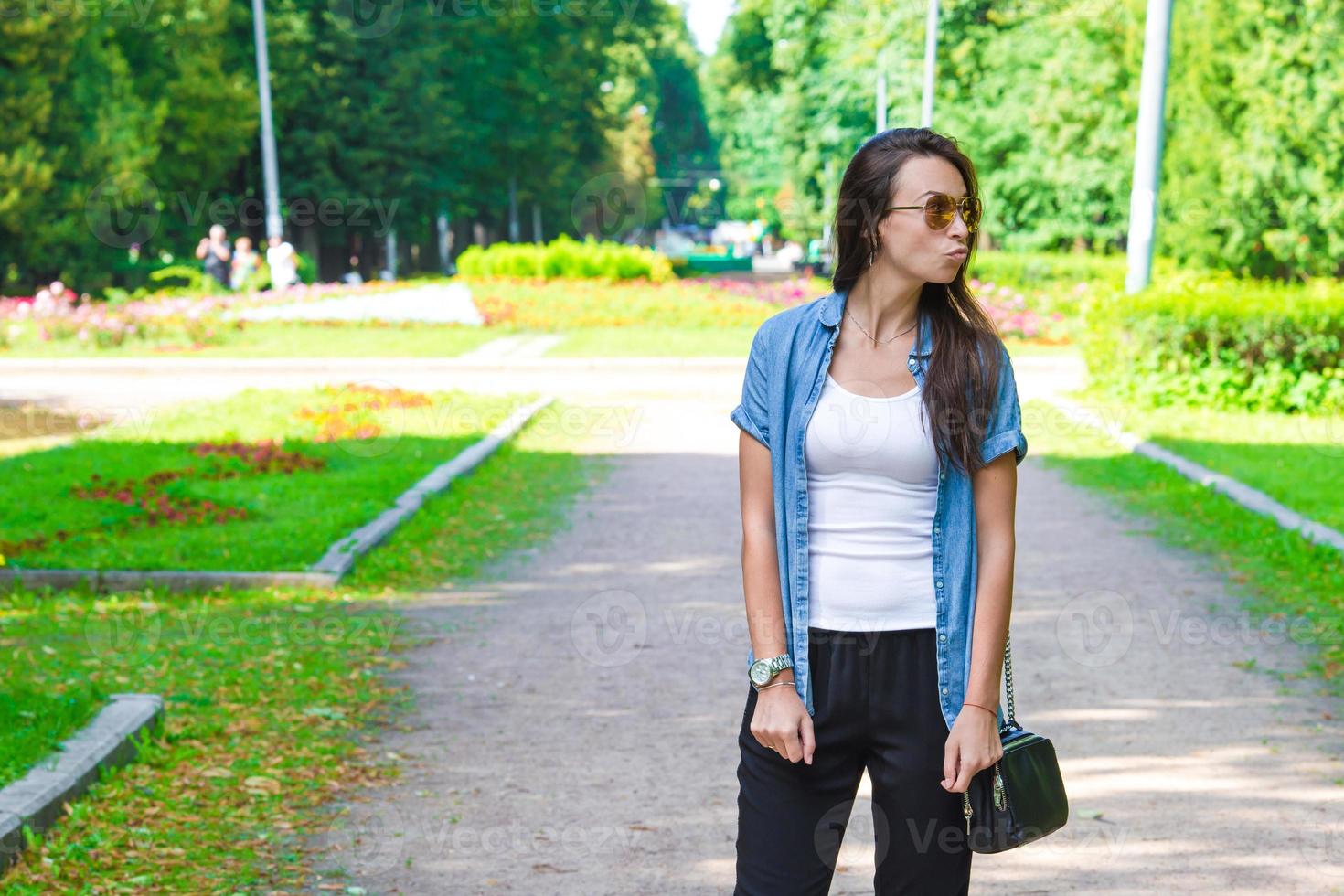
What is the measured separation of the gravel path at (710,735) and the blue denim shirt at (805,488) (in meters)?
1.87

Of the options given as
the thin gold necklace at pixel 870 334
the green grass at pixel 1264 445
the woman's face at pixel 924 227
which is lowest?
the green grass at pixel 1264 445

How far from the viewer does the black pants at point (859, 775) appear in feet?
8.96

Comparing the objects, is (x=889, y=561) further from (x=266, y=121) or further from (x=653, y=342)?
(x=266, y=121)

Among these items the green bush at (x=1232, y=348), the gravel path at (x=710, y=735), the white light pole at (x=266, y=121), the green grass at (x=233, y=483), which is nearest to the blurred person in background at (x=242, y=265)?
the white light pole at (x=266, y=121)

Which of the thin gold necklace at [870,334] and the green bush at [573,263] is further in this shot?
the green bush at [573,263]

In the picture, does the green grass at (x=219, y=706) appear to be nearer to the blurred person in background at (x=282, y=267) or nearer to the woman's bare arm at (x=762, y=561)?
the woman's bare arm at (x=762, y=561)

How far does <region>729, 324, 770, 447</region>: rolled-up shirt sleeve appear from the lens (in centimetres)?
281

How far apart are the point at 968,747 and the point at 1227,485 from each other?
852cm

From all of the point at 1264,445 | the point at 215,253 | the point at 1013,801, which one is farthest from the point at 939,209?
the point at 215,253

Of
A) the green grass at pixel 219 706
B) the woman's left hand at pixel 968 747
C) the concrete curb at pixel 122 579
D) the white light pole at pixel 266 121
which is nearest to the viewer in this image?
the woman's left hand at pixel 968 747

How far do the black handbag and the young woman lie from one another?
39 millimetres

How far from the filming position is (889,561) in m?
2.73

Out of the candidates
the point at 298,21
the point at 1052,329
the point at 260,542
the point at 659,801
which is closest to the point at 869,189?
the point at 659,801

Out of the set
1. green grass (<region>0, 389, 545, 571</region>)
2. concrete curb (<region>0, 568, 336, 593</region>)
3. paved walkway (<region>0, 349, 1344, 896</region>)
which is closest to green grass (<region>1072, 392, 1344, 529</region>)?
paved walkway (<region>0, 349, 1344, 896</region>)
